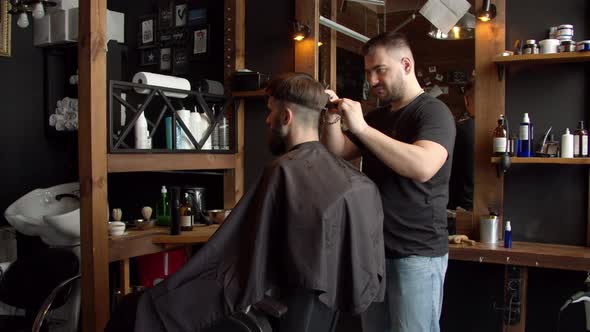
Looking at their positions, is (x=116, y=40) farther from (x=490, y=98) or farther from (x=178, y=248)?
(x=490, y=98)

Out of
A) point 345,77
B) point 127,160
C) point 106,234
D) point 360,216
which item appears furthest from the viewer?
point 345,77

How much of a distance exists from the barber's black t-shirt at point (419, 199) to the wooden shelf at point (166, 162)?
130 cm

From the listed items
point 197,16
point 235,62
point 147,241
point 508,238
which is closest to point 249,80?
point 235,62

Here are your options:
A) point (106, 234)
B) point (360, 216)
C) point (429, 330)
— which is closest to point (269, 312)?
point (360, 216)

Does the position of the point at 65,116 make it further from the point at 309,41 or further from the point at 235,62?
the point at 309,41

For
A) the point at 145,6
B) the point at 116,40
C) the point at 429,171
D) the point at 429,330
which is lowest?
the point at 429,330

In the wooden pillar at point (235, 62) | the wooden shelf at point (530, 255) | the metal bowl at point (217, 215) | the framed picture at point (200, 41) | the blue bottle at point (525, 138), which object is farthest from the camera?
the framed picture at point (200, 41)

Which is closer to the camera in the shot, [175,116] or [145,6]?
[175,116]

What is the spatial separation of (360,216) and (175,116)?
157cm

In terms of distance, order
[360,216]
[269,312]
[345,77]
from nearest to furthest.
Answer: [269,312]
[360,216]
[345,77]

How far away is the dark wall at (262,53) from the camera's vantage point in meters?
3.26

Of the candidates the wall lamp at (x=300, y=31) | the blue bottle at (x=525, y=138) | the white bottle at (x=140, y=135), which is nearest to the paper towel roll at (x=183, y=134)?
the white bottle at (x=140, y=135)

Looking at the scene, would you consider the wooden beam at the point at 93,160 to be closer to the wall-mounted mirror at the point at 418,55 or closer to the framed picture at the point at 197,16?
the framed picture at the point at 197,16

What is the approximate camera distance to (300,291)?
1.54m
